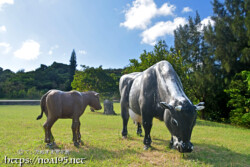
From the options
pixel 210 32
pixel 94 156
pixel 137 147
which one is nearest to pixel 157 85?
pixel 137 147

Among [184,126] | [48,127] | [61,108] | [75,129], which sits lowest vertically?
[75,129]

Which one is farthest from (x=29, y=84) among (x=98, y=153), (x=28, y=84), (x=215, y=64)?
(x=98, y=153)

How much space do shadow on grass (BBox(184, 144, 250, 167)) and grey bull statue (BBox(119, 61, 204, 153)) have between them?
745mm

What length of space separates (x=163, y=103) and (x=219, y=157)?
2.44 metres

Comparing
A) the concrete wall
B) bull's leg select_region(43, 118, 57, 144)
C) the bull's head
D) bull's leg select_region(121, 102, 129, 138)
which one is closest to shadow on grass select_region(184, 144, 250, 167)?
the bull's head

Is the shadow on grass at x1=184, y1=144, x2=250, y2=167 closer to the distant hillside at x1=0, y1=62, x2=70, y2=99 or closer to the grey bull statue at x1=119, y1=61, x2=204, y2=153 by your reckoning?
the grey bull statue at x1=119, y1=61, x2=204, y2=153

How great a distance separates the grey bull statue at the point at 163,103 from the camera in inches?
146

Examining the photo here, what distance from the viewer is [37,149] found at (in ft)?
15.8

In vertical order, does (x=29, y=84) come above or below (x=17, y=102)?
above

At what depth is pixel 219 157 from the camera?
4.68 meters

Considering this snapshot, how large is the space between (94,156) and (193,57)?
15569 millimetres

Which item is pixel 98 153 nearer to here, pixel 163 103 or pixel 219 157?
pixel 163 103

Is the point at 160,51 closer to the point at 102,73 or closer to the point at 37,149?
the point at 102,73

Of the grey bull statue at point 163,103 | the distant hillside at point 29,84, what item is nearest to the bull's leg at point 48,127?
the grey bull statue at point 163,103
